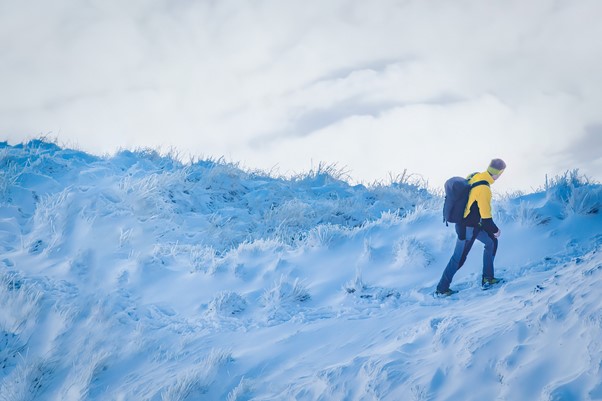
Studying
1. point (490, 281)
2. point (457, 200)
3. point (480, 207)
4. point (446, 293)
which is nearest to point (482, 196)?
point (480, 207)

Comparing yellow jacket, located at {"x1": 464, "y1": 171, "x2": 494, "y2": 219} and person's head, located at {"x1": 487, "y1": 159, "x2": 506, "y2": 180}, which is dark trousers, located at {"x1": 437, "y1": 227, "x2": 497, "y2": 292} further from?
person's head, located at {"x1": 487, "y1": 159, "x2": 506, "y2": 180}

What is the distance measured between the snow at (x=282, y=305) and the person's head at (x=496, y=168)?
1.36 metres

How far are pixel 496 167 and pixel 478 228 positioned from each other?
2.63 feet

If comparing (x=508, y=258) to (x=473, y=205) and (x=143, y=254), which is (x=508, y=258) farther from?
(x=143, y=254)

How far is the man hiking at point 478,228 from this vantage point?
611 cm

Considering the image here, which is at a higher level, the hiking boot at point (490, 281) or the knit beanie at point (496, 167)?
→ the knit beanie at point (496, 167)

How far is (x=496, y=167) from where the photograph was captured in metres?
6.16

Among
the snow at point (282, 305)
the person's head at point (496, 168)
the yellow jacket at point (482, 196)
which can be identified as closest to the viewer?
the snow at point (282, 305)

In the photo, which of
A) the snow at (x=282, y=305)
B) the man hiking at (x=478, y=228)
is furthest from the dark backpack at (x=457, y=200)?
the snow at (x=282, y=305)

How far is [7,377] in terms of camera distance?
16.9 ft

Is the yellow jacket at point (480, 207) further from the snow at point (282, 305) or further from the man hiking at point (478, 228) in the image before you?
the snow at point (282, 305)

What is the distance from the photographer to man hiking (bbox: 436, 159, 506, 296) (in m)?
6.11

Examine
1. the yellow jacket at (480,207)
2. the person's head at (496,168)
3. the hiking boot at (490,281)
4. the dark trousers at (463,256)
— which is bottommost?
the hiking boot at (490,281)

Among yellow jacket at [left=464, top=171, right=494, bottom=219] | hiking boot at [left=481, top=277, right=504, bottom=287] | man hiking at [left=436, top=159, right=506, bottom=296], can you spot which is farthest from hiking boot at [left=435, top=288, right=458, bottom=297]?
yellow jacket at [left=464, top=171, right=494, bottom=219]
